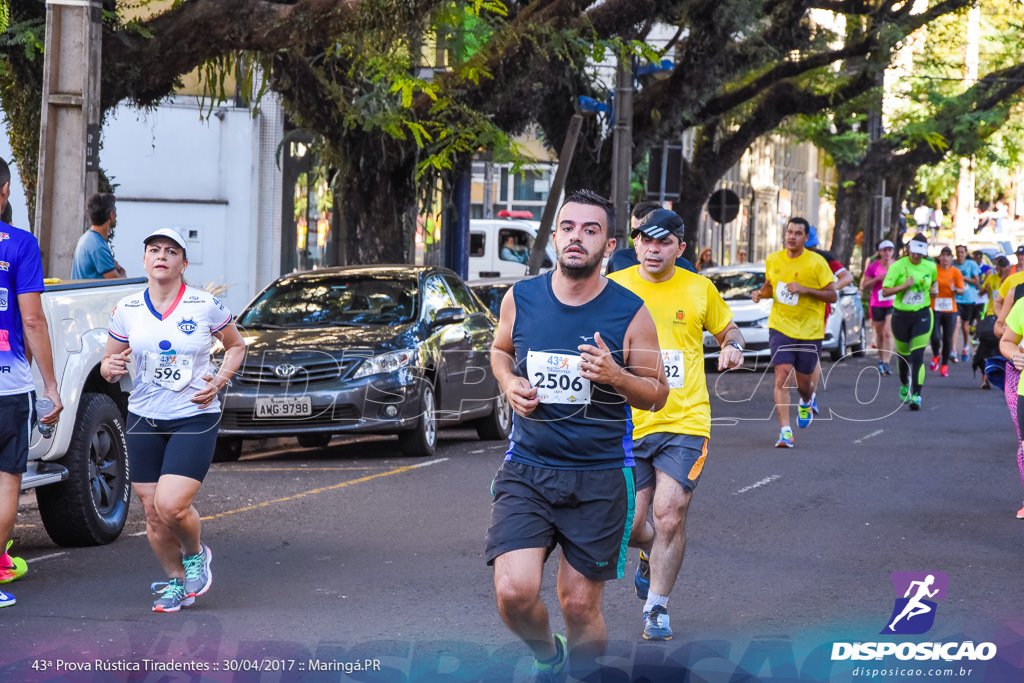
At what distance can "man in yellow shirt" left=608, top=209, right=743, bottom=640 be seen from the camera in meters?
6.62

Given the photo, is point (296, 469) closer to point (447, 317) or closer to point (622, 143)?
point (447, 317)

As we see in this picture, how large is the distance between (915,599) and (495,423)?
7.41 m

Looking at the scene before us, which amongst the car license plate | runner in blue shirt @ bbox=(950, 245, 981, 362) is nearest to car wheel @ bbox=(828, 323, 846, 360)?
runner in blue shirt @ bbox=(950, 245, 981, 362)

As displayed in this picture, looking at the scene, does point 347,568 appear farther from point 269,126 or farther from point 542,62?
point 269,126

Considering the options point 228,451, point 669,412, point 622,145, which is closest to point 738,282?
point 622,145

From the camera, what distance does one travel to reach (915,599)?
292 inches

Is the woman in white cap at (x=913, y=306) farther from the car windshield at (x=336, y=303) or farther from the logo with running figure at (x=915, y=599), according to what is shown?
the logo with running figure at (x=915, y=599)

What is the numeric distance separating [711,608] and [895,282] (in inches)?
435

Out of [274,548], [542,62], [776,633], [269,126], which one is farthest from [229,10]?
[269,126]

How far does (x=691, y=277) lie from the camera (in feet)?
23.3

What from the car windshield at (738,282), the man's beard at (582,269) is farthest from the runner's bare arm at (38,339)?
the car windshield at (738,282)

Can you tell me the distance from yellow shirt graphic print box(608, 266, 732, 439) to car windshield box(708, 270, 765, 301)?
56.9 feet

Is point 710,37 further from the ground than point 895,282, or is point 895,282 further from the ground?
point 710,37

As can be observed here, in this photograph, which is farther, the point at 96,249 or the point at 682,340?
the point at 96,249
